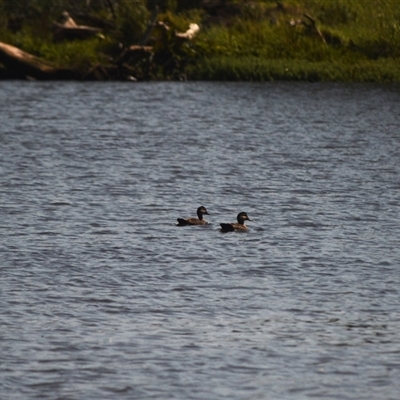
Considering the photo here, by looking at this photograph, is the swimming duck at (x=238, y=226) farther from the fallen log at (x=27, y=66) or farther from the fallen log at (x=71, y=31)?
the fallen log at (x=71, y=31)

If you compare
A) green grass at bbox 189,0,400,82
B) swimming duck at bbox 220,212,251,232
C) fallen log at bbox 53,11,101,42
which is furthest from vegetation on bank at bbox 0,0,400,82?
swimming duck at bbox 220,212,251,232

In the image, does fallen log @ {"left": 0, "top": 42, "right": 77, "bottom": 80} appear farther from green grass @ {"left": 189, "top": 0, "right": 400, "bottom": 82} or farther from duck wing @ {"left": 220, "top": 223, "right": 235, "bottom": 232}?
duck wing @ {"left": 220, "top": 223, "right": 235, "bottom": 232}

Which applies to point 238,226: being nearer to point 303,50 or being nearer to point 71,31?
point 303,50

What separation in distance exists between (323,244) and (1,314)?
577cm

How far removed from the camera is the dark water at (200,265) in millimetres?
12328

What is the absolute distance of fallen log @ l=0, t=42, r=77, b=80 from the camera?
4566cm

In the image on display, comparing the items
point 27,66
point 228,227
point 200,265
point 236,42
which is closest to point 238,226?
point 228,227

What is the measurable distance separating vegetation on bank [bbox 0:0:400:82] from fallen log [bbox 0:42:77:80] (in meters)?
0.46

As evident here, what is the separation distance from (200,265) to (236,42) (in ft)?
101

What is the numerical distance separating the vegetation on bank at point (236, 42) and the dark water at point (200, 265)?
9661mm

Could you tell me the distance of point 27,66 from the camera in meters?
47.4

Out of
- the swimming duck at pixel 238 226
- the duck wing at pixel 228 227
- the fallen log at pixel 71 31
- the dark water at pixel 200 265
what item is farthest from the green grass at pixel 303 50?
the duck wing at pixel 228 227

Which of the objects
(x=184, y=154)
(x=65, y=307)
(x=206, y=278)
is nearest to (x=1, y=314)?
(x=65, y=307)

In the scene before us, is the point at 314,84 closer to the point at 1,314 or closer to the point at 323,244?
the point at 323,244
